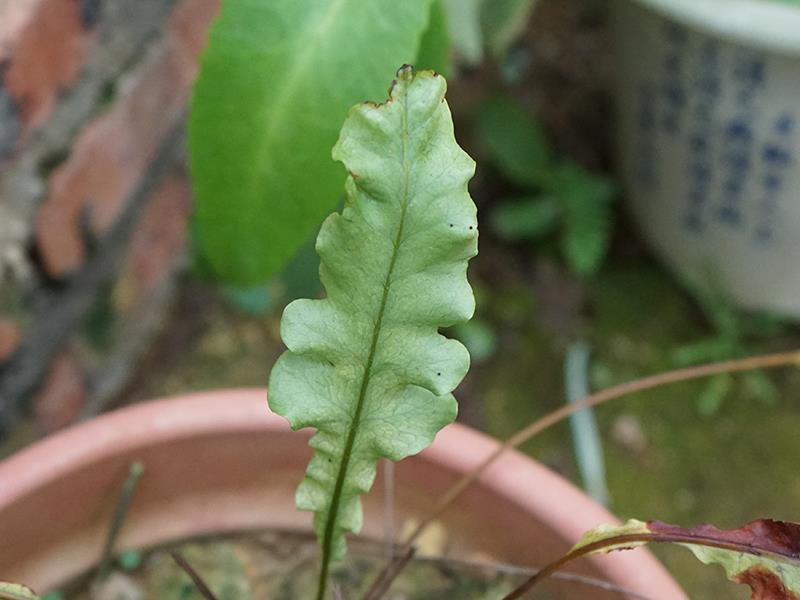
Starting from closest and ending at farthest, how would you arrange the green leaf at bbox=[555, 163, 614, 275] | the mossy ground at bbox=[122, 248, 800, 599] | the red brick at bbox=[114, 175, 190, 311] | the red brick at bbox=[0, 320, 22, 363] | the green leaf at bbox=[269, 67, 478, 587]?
the green leaf at bbox=[269, 67, 478, 587]
the red brick at bbox=[0, 320, 22, 363]
the red brick at bbox=[114, 175, 190, 311]
the mossy ground at bbox=[122, 248, 800, 599]
the green leaf at bbox=[555, 163, 614, 275]

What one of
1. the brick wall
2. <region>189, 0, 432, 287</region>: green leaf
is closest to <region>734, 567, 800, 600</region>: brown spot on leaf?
<region>189, 0, 432, 287</region>: green leaf

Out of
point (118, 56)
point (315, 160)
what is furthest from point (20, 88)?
point (315, 160)

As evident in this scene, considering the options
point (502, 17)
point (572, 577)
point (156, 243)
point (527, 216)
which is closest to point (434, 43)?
point (502, 17)

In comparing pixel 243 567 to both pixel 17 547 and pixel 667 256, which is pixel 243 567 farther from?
pixel 667 256

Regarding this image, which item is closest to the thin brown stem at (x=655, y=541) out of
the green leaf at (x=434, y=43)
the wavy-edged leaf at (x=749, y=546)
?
the wavy-edged leaf at (x=749, y=546)

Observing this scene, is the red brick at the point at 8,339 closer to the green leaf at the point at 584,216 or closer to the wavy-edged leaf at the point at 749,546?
the wavy-edged leaf at the point at 749,546

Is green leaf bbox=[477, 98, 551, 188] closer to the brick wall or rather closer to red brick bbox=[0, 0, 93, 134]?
the brick wall

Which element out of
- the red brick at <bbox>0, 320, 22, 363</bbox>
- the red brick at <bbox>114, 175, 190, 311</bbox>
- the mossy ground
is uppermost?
the mossy ground
